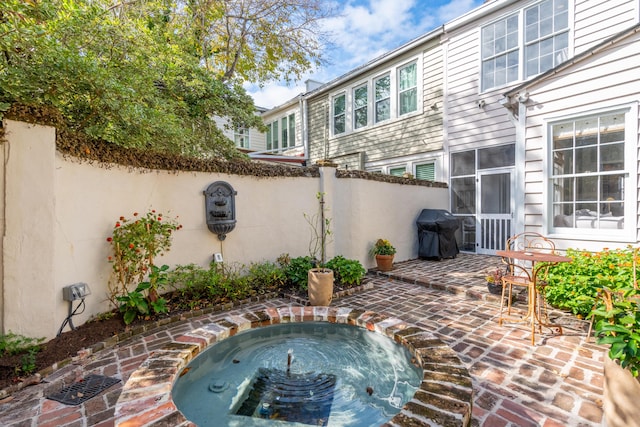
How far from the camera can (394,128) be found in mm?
9008

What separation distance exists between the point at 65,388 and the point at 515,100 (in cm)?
659

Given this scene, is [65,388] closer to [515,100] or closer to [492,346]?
[492,346]

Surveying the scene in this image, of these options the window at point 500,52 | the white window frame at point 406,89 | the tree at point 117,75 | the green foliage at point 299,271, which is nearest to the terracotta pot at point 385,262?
the green foliage at point 299,271

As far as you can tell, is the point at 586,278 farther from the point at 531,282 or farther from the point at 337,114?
the point at 337,114

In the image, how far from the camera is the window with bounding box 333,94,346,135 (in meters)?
10.5

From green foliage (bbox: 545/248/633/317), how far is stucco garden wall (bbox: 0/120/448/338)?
10.8 feet

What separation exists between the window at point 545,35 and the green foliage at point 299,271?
6.23 meters

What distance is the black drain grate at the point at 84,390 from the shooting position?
7.23 ft

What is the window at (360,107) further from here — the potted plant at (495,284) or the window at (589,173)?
the potted plant at (495,284)

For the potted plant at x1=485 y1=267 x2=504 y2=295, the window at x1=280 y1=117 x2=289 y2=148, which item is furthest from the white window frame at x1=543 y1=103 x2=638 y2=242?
the window at x1=280 y1=117 x2=289 y2=148

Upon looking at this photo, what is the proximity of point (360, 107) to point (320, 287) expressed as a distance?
7548mm

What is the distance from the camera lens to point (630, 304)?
174 centimetres

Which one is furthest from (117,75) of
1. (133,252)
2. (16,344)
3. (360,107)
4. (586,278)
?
(360,107)

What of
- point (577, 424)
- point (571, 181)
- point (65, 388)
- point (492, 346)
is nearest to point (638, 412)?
point (577, 424)
